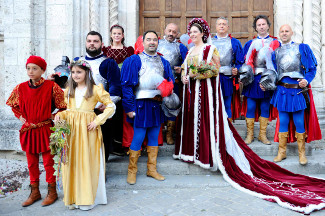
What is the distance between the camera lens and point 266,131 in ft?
16.7

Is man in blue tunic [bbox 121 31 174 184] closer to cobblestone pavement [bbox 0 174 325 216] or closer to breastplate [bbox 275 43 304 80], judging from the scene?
cobblestone pavement [bbox 0 174 325 216]

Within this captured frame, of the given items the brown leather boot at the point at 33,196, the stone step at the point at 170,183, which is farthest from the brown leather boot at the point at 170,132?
the brown leather boot at the point at 33,196

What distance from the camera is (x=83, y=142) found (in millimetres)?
3221

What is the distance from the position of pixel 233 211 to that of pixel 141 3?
4.45 metres

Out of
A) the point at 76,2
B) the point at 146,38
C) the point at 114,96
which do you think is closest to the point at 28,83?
the point at 114,96

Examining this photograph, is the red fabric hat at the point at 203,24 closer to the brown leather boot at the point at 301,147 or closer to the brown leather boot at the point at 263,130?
the brown leather boot at the point at 263,130

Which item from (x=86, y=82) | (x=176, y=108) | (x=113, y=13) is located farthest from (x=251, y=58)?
(x=113, y=13)

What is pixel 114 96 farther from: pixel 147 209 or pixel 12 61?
pixel 12 61

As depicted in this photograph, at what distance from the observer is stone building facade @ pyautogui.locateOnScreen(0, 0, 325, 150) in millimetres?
5238

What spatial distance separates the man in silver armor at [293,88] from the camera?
13.6 ft

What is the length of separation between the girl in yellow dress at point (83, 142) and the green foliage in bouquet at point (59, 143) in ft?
0.33

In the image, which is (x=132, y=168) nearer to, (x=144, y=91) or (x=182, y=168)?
(x=182, y=168)

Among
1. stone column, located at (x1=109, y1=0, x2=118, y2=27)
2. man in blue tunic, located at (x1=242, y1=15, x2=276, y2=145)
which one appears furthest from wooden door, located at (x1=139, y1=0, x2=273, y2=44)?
man in blue tunic, located at (x1=242, y1=15, x2=276, y2=145)

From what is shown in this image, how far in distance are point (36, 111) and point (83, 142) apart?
24.2 inches
